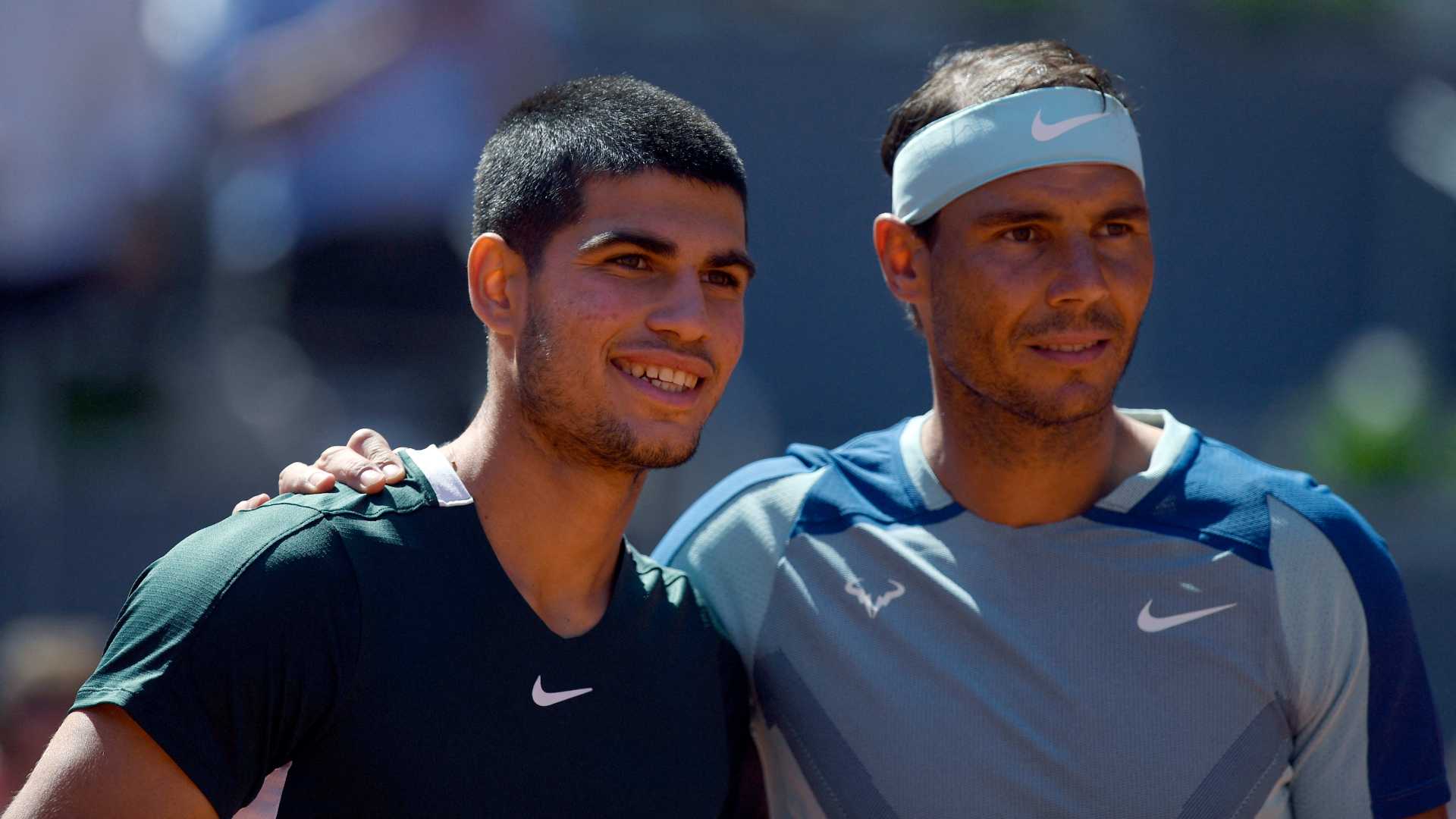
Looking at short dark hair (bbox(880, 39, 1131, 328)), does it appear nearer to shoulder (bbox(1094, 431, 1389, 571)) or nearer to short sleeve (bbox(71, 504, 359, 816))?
shoulder (bbox(1094, 431, 1389, 571))

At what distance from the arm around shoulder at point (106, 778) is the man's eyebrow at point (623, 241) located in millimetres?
1161

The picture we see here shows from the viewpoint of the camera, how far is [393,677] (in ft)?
9.02

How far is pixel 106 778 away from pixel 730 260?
146 cm

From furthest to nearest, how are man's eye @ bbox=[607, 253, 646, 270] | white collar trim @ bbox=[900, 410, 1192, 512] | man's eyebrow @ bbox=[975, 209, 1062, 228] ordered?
man's eyebrow @ bbox=[975, 209, 1062, 228]
white collar trim @ bbox=[900, 410, 1192, 512]
man's eye @ bbox=[607, 253, 646, 270]

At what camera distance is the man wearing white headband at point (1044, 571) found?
320 centimetres

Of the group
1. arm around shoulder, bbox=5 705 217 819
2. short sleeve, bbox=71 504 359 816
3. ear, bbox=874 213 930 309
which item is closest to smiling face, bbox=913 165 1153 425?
ear, bbox=874 213 930 309

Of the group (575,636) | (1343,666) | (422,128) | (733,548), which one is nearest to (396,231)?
(422,128)

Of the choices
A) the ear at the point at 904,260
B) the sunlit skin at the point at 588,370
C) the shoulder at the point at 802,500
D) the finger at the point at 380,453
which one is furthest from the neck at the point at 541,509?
the ear at the point at 904,260

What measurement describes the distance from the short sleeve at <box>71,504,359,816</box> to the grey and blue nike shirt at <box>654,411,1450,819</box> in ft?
3.66

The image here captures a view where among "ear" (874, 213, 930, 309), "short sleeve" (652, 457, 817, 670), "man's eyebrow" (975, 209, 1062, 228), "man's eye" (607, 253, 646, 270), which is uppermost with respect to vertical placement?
"man's eye" (607, 253, 646, 270)

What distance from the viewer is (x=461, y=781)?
2.76 meters

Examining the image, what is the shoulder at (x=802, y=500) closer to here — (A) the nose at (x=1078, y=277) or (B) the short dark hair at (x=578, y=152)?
(A) the nose at (x=1078, y=277)

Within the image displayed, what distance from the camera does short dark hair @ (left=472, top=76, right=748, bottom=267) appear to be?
3082 mm

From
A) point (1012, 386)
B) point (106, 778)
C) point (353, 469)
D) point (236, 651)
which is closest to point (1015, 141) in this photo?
point (1012, 386)
